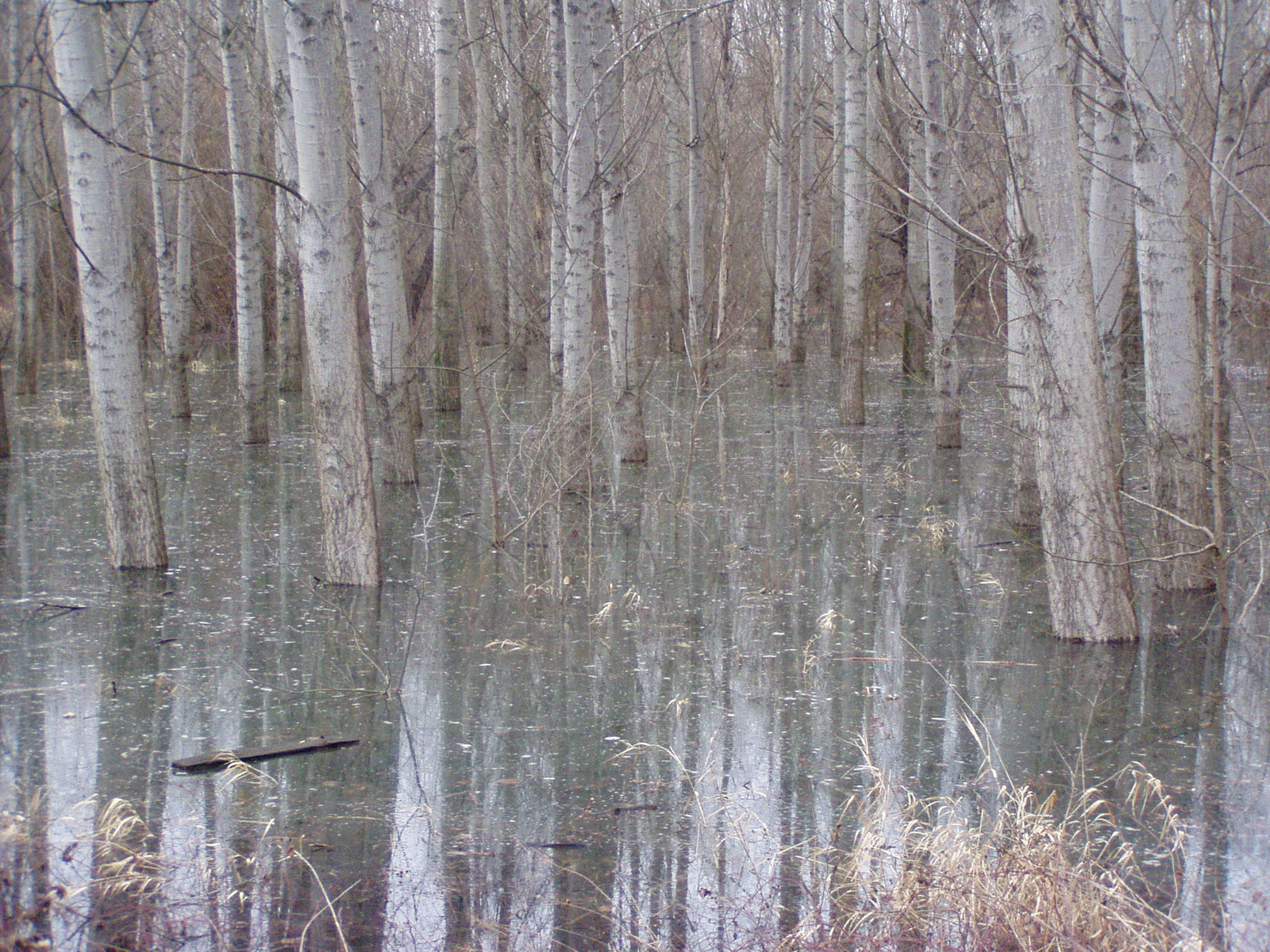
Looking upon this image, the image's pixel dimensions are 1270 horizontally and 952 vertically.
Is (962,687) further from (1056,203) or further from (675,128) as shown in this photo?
(675,128)

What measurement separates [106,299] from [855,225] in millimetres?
8441

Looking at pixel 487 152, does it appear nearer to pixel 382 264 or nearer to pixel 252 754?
pixel 382 264

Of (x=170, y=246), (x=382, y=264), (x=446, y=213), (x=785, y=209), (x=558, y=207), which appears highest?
(x=785, y=209)

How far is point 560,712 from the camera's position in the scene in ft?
16.3

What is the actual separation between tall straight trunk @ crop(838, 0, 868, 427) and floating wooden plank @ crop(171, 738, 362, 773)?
360 inches

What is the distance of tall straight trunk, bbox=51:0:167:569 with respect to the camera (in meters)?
6.23

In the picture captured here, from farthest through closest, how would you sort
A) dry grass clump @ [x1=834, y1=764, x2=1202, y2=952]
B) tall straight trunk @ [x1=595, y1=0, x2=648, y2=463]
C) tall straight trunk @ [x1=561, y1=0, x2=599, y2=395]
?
tall straight trunk @ [x1=595, y1=0, x2=648, y2=463] < tall straight trunk @ [x1=561, y1=0, x2=599, y2=395] < dry grass clump @ [x1=834, y1=764, x2=1202, y2=952]

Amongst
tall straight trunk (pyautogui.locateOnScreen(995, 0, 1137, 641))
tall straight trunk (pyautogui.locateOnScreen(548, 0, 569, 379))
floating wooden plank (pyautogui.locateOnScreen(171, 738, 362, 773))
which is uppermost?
tall straight trunk (pyautogui.locateOnScreen(548, 0, 569, 379))

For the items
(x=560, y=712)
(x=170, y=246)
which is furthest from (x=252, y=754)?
(x=170, y=246)

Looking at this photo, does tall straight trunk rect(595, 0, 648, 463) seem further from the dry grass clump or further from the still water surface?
the dry grass clump

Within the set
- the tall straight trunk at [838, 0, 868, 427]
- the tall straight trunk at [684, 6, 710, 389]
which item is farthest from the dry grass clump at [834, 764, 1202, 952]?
the tall straight trunk at [838, 0, 868, 427]

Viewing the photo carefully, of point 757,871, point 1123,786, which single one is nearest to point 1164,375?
point 1123,786

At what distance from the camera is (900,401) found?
1706 cm

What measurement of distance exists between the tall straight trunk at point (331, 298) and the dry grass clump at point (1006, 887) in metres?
3.90
